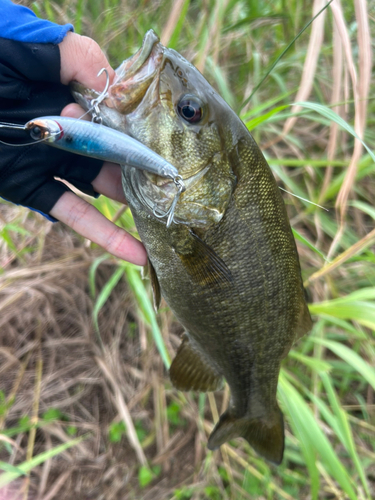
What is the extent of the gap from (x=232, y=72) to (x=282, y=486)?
3125mm

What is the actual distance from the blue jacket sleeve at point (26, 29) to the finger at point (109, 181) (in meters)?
0.51

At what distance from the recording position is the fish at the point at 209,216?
1.04 meters

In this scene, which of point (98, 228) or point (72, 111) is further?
point (98, 228)

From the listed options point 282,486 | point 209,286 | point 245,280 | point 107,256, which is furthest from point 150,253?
point 282,486

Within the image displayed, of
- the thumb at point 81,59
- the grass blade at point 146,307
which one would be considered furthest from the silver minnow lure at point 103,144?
the grass blade at point 146,307

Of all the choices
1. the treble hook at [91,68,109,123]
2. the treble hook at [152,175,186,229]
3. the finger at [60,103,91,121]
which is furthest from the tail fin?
the finger at [60,103,91,121]

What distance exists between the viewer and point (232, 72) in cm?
262

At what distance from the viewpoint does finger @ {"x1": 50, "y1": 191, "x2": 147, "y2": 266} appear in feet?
4.84

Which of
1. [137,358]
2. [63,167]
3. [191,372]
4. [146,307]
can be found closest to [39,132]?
[63,167]

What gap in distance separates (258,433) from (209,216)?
1.14m

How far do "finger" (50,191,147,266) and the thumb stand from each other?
505 millimetres

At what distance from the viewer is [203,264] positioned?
1.15 m

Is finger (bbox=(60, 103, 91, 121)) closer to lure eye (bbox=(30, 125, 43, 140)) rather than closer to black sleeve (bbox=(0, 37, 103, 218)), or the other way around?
black sleeve (bbox=(0, 37, 103, 218))

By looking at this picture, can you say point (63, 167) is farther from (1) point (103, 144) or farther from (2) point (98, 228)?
(1) point (103, 144)
